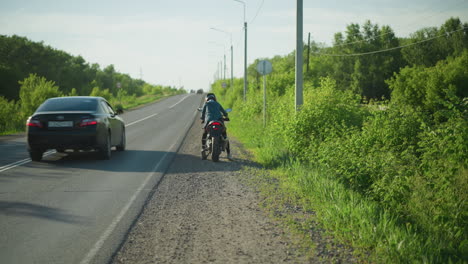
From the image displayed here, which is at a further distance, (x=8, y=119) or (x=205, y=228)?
(x=8, y=119)

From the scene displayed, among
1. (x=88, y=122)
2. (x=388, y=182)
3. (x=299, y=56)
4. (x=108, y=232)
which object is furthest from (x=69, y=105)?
(x=388, y=182)

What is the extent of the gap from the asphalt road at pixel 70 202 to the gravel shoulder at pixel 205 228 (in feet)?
0.94

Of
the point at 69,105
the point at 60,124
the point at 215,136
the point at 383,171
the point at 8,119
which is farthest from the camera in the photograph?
the point at 8,119

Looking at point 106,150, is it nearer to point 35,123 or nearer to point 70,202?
point 35,123

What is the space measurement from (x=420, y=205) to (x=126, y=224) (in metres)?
4.04

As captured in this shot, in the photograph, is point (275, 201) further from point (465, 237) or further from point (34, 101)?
point (34, 101)

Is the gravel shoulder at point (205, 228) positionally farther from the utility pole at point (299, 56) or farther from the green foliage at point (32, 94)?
the green foliage at point (32, 94)

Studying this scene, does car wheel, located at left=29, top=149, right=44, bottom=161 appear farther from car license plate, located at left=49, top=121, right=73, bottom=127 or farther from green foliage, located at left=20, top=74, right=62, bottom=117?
green foliage, located at left=20, top=74, right=62, bottom=117

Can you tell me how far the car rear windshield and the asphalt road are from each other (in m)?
1.40

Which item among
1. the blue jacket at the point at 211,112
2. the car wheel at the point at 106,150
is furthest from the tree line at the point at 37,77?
the blue jacket at the point at 211,112

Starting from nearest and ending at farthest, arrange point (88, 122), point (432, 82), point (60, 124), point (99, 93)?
→ point (60, 124)
point (88, 122)
point (99, 93)
point (432, 82)

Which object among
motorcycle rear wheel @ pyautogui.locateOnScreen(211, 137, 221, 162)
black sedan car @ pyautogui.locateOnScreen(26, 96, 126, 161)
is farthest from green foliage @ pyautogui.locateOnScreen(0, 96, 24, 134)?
motorcycle rear wheel @ pyautogui.locateOnScreen(211, 137, 221, 162)

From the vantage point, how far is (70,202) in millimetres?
6688

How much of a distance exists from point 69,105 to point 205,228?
23.6ft
